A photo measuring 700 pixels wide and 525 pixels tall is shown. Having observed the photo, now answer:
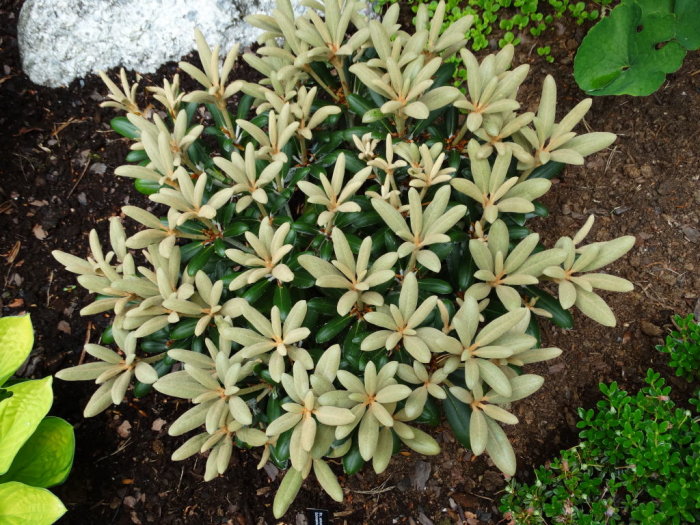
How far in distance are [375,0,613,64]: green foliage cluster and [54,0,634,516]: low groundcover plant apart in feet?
3.24

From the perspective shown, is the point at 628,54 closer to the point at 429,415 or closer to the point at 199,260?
the point at 429,415

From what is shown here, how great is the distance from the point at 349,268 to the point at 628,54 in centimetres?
174

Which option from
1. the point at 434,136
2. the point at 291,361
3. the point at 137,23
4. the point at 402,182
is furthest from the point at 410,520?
the point at 137,23

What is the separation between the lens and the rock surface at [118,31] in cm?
294

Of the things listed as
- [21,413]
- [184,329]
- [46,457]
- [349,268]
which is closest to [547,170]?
[349,268]

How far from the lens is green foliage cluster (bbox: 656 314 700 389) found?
2.19 m

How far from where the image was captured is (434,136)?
6.39ft

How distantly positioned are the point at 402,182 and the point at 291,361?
0.77 metres

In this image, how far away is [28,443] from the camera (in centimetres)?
217

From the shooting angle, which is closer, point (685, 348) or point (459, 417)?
point (459, 417)

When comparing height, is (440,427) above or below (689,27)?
below

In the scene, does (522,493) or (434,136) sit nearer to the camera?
(434,136)

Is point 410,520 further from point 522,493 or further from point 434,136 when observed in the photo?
point 434,136

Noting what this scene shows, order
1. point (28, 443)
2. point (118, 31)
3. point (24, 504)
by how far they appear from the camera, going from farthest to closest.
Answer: point (118, 31) < point (28, 443) < point (24, 504)
